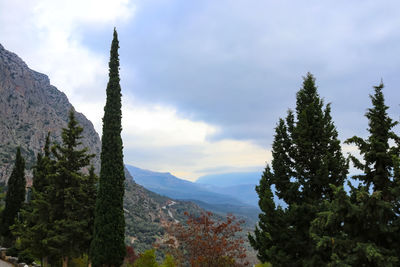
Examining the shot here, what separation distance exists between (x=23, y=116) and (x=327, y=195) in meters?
106

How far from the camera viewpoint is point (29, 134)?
92.2 metres

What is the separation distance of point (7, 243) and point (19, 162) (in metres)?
8.49

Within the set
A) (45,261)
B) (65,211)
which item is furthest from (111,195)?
(45,261)

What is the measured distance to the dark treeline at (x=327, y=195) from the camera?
895 centimetres

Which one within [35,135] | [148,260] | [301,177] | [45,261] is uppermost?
[35,135]

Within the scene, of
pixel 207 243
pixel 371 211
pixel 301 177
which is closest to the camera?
pixel 371 211

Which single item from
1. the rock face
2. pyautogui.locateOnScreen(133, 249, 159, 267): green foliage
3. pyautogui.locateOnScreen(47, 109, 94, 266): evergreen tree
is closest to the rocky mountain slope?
the rock face

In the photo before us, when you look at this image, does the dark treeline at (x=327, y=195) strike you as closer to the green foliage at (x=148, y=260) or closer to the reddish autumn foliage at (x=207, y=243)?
the reddish autumn foliage at (x=207, y=243)

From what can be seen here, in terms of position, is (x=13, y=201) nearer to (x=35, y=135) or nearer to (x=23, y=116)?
(x=35, y=135)

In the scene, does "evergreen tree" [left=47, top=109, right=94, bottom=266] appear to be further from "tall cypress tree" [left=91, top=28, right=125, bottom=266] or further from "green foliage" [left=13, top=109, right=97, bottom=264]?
"tall cypress tree" [left=91, top=28, right=125, bottom=266]

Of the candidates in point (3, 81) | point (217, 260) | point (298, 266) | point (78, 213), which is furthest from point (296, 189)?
point (3, 81)

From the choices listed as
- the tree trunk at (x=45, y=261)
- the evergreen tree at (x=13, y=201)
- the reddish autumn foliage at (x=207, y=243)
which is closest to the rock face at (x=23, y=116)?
the evergreen tree at (x=13, y=201)

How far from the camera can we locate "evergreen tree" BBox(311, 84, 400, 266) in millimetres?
8789

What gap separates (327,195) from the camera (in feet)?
40.8
